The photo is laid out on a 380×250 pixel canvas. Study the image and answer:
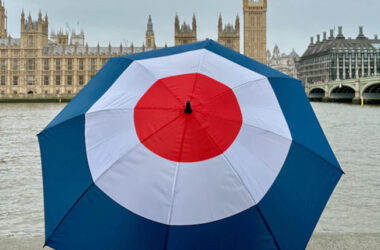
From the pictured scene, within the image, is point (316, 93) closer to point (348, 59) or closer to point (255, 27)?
point (348, 59)

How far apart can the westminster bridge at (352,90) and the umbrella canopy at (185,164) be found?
41187 millimetres

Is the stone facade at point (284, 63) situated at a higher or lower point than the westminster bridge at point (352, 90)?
higher

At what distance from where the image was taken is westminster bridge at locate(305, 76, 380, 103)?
47.0m

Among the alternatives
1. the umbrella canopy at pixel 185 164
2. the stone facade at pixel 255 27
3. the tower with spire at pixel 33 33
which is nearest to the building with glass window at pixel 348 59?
the stone facade at pixel 255 27

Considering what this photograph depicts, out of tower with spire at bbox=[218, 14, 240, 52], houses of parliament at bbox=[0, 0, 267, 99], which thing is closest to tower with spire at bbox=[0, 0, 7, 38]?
houses of parliament at bbox=[0, 0, 267, 99]

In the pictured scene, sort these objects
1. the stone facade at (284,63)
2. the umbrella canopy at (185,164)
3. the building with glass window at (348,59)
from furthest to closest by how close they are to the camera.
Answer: the stone facade at (284,63) → the building with glass window at (348,59) → the umbrella canopy at (185,164)

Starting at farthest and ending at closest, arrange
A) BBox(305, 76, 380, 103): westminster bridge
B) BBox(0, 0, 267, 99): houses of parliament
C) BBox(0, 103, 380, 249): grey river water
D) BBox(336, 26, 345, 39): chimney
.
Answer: BBox(336, 26, 345, 39): chimney < BBox(0, 0, 267, 99): houses of parliament < BBox(305, 76, 380, 103): westminster bridge < BBox(0, 103, 380, 249): grey river water

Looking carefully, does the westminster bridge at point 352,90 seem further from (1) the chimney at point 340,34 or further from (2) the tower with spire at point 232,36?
(1) the chimney at point 340,34

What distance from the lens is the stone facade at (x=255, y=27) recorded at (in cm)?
7244

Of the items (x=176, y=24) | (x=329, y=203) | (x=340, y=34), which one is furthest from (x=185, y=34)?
(x=329, y=203)

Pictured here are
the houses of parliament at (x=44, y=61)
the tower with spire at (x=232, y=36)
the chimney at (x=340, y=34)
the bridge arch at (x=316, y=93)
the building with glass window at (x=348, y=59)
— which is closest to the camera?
the houses of parliament at (x=44, y=61)

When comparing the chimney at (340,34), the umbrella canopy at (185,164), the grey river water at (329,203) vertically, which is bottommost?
the grey river water at (329,203)

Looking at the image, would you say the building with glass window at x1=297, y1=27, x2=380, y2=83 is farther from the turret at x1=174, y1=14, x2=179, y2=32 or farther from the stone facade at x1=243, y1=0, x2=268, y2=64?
the turret at x1=174, y1=14, x2=179, y2=32

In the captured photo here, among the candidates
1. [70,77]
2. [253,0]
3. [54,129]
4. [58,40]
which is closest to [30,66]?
[70,77]
